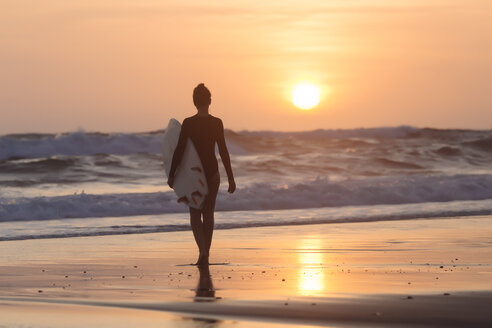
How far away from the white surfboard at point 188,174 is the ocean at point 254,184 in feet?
15.9

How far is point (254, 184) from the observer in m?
23.0

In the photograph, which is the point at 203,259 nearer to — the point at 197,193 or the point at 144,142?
the point at 197,193

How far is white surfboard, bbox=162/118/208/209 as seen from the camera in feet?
31.4

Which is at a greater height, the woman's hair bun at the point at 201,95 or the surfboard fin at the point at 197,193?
the woman's hair bun at the point at 201,95

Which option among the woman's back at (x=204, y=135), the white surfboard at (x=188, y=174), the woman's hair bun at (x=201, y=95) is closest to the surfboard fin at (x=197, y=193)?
the white surfboard at (x=188, y=174)

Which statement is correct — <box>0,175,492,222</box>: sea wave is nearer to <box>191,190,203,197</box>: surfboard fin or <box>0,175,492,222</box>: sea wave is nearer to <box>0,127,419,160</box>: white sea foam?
<box>191,190,203,197</box>: surfboard fin

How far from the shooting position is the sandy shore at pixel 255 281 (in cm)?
644

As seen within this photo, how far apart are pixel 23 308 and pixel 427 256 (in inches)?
198

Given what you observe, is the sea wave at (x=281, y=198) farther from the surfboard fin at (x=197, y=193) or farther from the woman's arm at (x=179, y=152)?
the surfboard fin at (x=197, y=193)

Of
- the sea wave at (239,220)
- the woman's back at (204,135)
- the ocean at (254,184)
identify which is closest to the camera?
the woman's back at (204,135)

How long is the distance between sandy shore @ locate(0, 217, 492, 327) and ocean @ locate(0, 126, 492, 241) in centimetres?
302

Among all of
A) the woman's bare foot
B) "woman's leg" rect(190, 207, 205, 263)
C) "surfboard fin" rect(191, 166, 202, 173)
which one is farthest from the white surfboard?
the woman's bare foot

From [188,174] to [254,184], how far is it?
527 inches

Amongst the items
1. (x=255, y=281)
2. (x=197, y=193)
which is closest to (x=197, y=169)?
(x=197, y=193)
